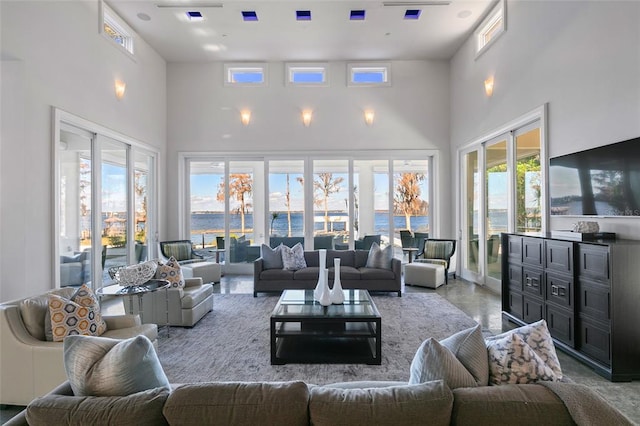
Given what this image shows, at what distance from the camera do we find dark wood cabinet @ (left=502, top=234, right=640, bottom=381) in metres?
2.62

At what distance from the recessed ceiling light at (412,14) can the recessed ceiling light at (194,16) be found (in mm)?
3517

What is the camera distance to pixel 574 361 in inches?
119

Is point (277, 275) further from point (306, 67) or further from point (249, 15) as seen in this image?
point (306, 67)

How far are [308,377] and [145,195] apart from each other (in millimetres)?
5506

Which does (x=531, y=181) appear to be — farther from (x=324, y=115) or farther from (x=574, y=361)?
(x=324, y=115)

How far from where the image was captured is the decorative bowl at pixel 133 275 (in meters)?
3.35

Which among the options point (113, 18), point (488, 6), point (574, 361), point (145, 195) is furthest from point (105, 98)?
point (574, 361)

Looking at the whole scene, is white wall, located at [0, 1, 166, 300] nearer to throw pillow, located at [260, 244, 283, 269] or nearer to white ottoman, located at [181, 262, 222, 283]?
white ottoman, located at [181, 262, 222, 283]

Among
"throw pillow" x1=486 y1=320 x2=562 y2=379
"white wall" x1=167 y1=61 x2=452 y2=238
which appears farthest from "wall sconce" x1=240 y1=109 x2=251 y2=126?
"throw pillow" x1=486 y1=320 x2=562 y2=379

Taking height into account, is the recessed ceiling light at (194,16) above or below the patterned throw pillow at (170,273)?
above

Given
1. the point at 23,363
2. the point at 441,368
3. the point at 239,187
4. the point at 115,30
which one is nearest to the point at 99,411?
the point at 441,368

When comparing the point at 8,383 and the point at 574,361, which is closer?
the point at 8,383

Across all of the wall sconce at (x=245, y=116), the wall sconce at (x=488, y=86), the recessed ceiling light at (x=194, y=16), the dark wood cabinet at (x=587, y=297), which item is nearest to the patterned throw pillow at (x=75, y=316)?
the dark wood cabinet at (x=587, y=297)

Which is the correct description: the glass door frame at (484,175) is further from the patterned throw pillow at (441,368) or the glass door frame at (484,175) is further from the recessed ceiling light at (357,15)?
the patterned throw pillow at (441,368)
